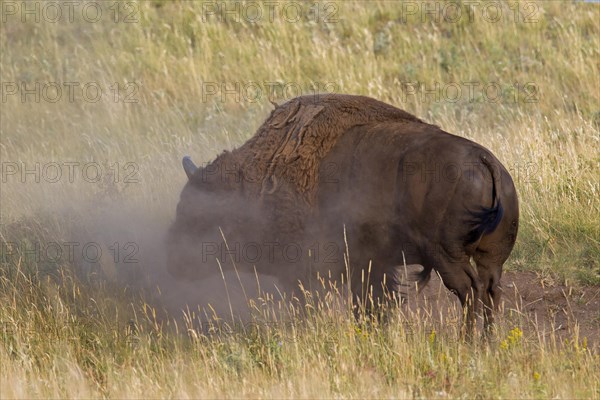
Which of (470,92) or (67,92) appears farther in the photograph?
(67,92)

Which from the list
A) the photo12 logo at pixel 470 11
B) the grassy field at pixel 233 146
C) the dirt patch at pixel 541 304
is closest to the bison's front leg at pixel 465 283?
the grassy field at pixel 233 146

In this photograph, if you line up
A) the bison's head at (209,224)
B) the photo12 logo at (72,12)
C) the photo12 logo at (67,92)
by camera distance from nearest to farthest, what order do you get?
the bison's head at (209,224) < the photo12 logo at (67,92) < the photo12 logo at (72,12)

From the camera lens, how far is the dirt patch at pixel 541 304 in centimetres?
615

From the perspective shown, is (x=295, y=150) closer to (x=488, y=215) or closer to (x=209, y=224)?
(x=209, y=224)

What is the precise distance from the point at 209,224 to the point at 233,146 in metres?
3.38

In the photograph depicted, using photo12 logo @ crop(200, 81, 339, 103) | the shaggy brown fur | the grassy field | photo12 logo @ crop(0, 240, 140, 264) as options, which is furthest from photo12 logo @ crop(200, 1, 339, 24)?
the shaggy brown fur

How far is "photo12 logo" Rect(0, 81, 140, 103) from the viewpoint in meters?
13.4

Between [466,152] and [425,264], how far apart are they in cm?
83

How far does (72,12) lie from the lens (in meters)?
15.6

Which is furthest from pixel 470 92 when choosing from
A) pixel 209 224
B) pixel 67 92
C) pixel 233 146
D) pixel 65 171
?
pixel 209 224

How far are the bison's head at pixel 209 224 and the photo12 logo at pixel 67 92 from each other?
7.40m

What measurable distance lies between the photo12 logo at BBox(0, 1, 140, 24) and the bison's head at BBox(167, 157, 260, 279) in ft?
33.0

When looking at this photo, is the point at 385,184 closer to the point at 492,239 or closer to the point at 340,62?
the point at 492,239

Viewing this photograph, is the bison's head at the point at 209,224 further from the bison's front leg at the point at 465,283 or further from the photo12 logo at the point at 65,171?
the photo12 logo at the point at 65,171
